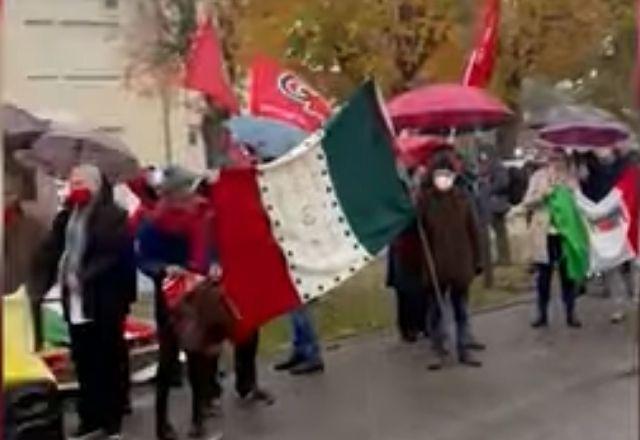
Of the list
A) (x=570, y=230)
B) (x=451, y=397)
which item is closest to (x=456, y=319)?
(x=451, y=397)

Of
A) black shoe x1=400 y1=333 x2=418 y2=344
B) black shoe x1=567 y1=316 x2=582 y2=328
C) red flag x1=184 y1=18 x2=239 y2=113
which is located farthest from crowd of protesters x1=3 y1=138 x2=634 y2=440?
black shoe x1=567 y1=316 x2=582 y2=328

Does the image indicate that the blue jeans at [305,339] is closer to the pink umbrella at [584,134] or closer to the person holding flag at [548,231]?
the person holding flag at [548,231]

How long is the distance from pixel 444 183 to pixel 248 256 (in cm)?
234

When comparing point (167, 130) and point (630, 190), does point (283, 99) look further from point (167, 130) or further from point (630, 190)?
point (167, 130)

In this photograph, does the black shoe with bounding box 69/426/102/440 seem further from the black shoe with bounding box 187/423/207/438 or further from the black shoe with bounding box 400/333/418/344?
the black shoe with bounding box 400/333/418/344

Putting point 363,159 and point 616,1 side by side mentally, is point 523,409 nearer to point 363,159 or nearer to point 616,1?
point 363,159

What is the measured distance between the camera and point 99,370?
371 inches

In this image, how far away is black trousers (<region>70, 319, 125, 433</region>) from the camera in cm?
930

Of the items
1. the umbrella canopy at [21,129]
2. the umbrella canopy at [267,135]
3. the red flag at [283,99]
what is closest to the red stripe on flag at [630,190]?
the red flag at [283,99]

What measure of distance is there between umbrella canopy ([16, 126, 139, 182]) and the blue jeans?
7.05 ft

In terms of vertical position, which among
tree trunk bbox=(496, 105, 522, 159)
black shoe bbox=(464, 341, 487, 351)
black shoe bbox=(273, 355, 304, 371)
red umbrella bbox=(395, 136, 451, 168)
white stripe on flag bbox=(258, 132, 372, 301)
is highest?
tree trunk bbox=(496, 105, 522, 159)

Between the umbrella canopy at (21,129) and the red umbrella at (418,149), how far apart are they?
→ 2.51 metres

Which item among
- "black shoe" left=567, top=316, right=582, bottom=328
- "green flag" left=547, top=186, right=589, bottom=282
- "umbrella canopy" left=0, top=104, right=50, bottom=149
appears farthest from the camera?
"black shoe" left=567, top=316, right=582, bottom=328

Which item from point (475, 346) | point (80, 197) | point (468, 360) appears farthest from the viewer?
point (475, 346)
